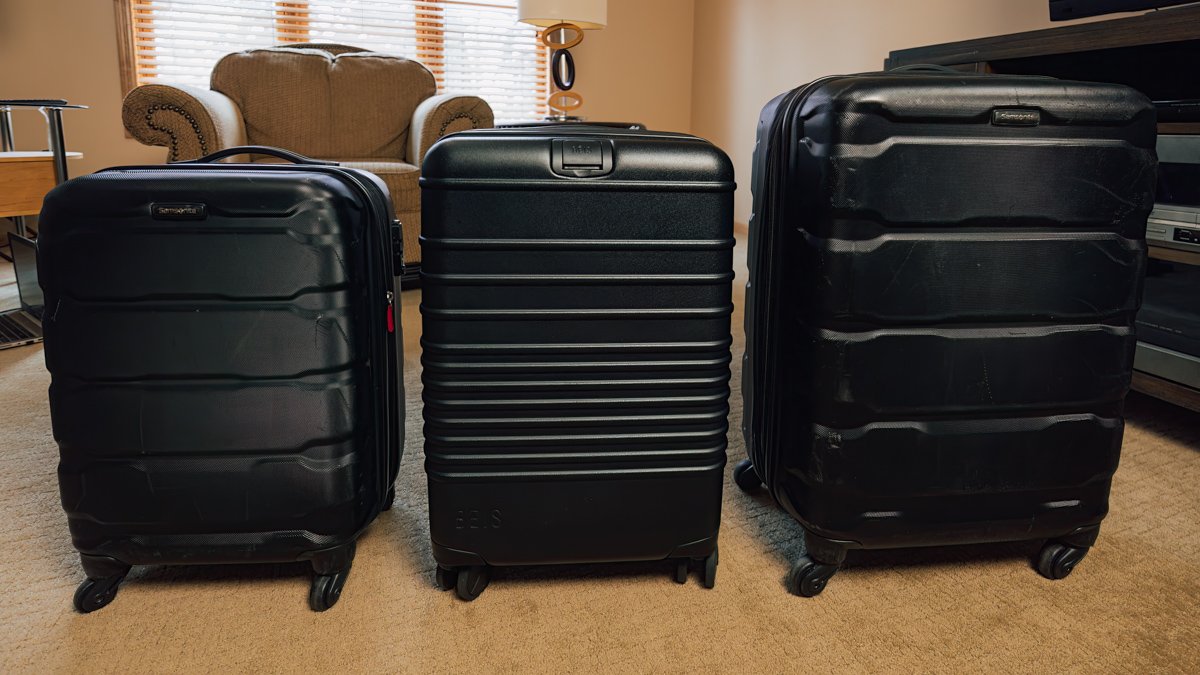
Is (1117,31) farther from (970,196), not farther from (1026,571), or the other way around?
(1026,571)

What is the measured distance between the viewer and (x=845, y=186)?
86 centimetres

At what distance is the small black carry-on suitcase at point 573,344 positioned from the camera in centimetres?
85

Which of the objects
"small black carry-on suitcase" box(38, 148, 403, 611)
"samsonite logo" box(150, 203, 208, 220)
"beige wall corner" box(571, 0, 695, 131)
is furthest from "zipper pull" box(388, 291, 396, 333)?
"beige wall corner" box(571, 0, 695, 131)

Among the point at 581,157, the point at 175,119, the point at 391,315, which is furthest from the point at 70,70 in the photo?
the point at 581,157

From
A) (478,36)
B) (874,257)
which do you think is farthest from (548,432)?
(478,36)

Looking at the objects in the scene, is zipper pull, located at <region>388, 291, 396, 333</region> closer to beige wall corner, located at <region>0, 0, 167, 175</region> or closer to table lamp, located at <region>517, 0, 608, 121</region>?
table lamp, located at <region>517, 0, 608, 121</region>

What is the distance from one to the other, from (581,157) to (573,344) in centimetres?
20

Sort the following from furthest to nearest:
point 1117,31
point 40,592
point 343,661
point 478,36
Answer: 1. point 478,36
2. point 1117,31
3. point 40,592
4. point 343,661

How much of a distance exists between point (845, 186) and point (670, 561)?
20.5 inches

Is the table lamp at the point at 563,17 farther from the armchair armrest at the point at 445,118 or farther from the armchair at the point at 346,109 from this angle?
the armchair at the point at 346,109

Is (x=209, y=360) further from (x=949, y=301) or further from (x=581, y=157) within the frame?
(x=949, y=301)

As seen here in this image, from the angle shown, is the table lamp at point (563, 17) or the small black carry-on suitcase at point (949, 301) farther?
the table lamp at point (563, 17)

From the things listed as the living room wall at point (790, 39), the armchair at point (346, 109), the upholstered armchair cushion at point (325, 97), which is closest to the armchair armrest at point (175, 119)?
the armchair at point (346, 109)

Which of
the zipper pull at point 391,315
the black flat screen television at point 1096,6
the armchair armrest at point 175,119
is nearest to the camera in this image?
the zipper pull at point 391,315
